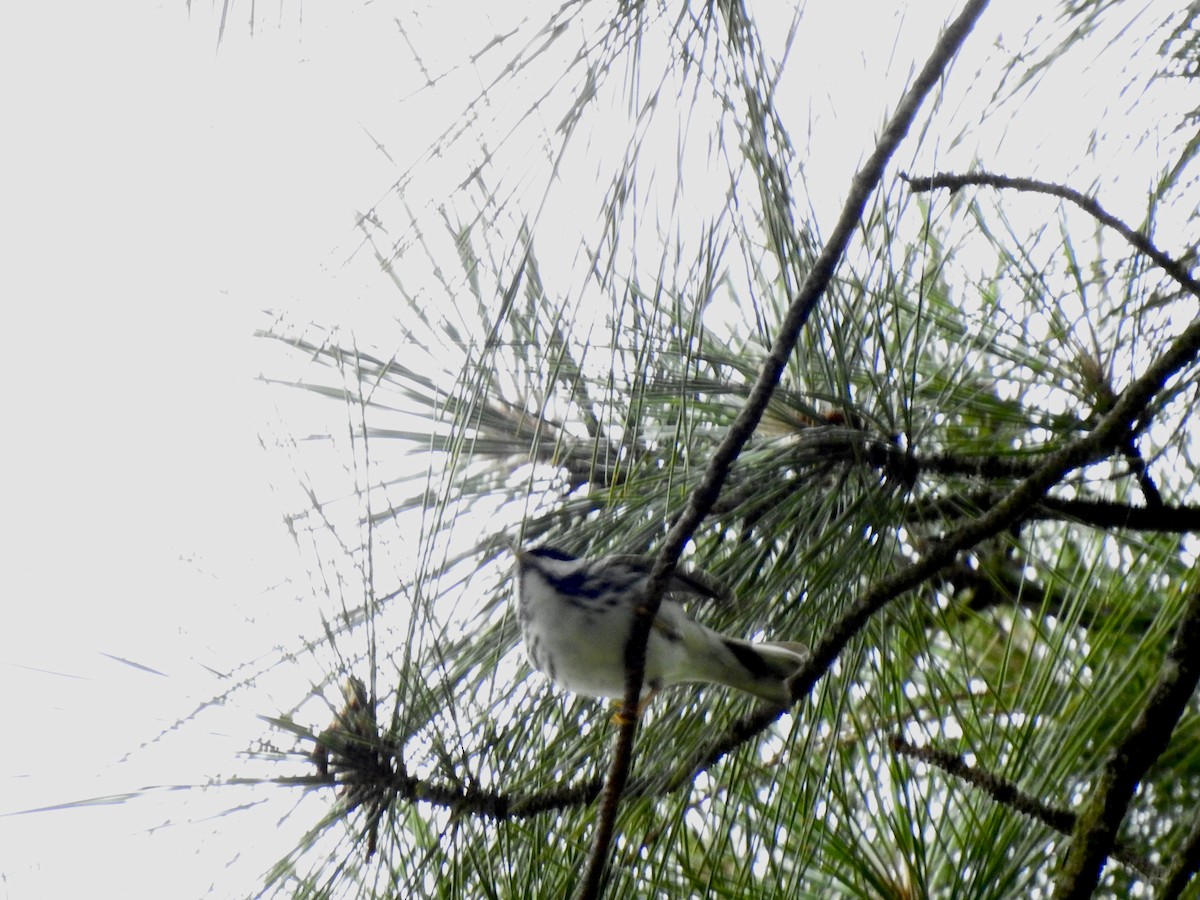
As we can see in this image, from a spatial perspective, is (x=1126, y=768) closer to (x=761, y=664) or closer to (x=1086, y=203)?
(x=761, y=664)

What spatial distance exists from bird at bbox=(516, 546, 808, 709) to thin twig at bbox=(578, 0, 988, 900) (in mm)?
219

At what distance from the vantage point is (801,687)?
942 millimetres

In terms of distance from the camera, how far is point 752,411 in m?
0.82

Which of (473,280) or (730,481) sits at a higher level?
(473,280)

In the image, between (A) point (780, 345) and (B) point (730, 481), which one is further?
(B) point (730, 481)

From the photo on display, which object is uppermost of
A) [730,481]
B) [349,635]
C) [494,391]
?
[494,391]

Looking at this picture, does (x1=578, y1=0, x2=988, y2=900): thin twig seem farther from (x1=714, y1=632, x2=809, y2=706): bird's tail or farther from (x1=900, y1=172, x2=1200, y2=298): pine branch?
(x1=714, y1=632, x2=809, y2=706): bird's tail

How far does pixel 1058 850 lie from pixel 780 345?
0.61 metres

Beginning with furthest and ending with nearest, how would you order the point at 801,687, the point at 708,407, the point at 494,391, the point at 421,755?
the point at 494,391
the point at 708,407
the point at 421,755
the point at 801,687

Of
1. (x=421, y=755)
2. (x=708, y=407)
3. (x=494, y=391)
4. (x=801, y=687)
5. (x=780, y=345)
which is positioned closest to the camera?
(x=780, y=345)

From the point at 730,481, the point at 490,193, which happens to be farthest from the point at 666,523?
the point at 490,193

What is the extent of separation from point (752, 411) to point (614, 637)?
1.33 ft

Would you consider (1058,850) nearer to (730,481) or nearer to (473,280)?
(730,481)

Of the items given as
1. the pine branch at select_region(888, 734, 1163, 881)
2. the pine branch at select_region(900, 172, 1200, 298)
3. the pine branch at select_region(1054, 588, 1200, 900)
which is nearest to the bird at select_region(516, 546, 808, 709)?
the pine branch at select_region(888, 734, 1163, 881)
